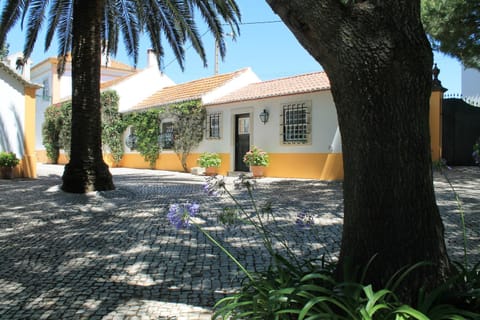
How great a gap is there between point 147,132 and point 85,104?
36.6 ft

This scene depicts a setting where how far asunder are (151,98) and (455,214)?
743 inches

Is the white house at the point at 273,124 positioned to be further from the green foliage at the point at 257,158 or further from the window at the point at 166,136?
the green foliage at the point at 257,158

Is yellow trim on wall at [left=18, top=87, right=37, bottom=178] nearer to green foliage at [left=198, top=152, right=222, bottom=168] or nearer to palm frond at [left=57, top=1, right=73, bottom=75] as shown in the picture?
palm frond at [left=57, top=1, right=73, bottom=75]

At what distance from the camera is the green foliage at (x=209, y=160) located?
16172 millimetres

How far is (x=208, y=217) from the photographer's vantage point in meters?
6.69

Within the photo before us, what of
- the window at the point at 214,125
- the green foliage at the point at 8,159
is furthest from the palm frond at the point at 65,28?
the window at the point at 214,125

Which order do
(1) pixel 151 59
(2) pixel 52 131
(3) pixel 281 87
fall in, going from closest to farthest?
1. (3) pixel 281 87
2. (1) pixel 151 59
3. (2) pixel 52 131

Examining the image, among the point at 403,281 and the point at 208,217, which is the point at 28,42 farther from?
the point at 403,281

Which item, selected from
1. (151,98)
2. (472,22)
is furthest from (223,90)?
(472,22)

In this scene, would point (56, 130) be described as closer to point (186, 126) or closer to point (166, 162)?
point (166, 162)

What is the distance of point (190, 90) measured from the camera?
1969 cm

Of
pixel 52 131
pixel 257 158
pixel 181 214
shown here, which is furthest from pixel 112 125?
pixel 181 214

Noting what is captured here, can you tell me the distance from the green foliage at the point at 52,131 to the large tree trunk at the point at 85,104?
17.7 m

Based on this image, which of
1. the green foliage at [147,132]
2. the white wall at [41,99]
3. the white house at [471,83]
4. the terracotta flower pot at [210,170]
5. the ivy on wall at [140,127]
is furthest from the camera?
the white wall at [41,99]
